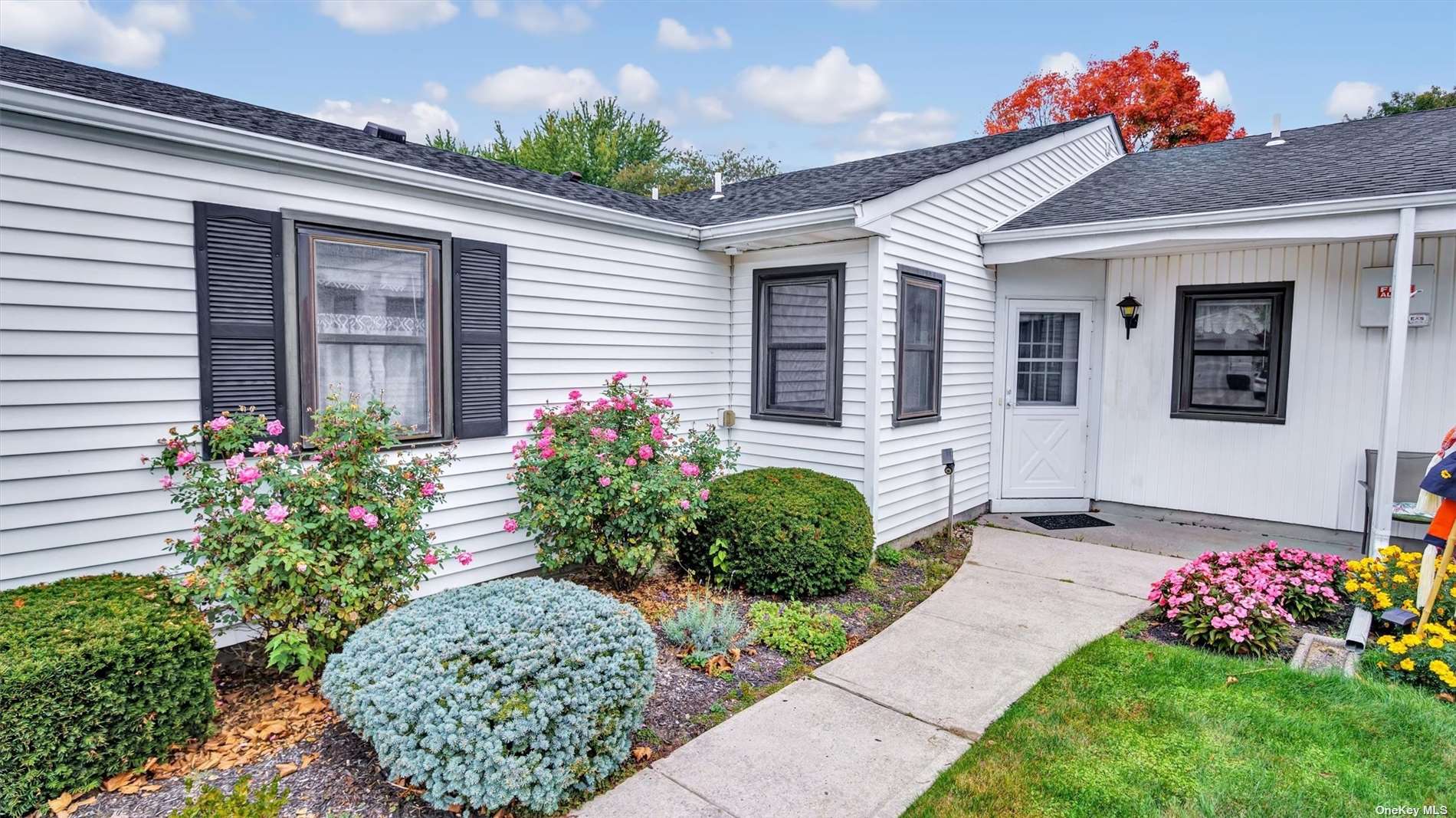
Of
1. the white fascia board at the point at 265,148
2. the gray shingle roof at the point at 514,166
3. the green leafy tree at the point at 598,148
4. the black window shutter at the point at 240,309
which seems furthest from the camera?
the green leafy tree at the point at 598,148

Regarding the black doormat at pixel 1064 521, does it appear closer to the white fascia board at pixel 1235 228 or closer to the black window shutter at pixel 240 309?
the white fascia board at pixel 1235 228

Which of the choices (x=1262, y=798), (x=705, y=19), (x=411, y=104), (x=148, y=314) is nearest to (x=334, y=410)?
(x=148, y=314)

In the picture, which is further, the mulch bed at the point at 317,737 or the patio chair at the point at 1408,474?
the patio chair at the point at 1408,474

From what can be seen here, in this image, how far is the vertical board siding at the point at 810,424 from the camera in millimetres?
5535

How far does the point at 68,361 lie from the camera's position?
123 inches

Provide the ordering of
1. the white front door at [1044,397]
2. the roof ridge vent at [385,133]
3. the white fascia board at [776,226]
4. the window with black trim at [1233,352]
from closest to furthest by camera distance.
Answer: the white fascia board at [776,226] → the roof ridge vent at [385,133] → the window with black trim at [1233,352] → the white front door at [1044,397]

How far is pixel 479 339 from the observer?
455 centimetres

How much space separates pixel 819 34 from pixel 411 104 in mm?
21193

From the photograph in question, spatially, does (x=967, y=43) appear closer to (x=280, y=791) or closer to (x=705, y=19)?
(x=705, y=19)

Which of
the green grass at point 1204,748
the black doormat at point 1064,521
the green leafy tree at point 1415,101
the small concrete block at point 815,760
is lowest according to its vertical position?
the small concrete block at point 815,760

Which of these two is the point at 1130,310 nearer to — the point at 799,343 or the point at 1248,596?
the point at 799,343

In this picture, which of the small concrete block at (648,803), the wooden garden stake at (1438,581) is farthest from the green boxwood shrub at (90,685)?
the wooden garden stake at (1438,581)

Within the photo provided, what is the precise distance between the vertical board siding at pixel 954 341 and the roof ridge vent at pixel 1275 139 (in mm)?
2089

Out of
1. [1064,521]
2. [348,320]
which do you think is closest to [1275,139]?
[1064,521]
